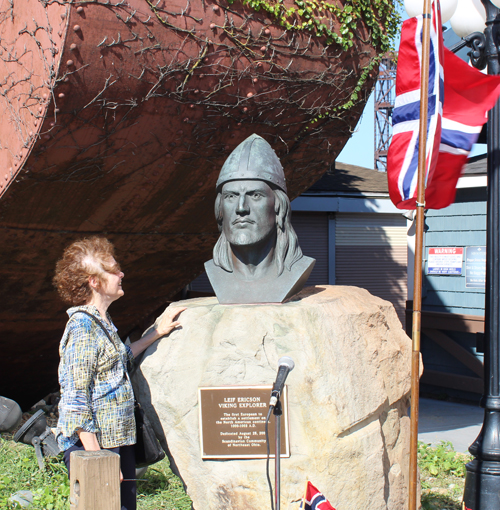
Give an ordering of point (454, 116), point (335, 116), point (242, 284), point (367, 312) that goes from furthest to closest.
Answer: point (335, 116)
point (454, 116)
point (242, 284)
point (367, 312)

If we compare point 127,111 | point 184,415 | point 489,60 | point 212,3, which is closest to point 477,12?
point 489,60

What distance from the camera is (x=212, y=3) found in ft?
16.1

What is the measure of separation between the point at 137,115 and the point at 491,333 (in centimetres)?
348

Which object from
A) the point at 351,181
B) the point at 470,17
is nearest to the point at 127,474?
the point at 470,17

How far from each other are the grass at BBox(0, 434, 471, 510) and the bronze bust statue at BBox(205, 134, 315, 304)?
1.96m

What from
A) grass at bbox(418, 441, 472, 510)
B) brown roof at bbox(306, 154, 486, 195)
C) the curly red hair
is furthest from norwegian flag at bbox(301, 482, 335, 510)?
brown roof at bbox(306, 154, 486, 195)

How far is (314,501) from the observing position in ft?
9.55

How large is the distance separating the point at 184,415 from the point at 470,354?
23.2 feet

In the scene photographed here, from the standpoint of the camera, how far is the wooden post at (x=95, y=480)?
246cm

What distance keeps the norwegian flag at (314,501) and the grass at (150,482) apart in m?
2.01

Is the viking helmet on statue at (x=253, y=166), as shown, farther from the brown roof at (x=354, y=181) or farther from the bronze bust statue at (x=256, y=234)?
the brown roof at (x=354, y=181)

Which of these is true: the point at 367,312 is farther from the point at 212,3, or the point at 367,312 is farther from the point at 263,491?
the point at 212,3

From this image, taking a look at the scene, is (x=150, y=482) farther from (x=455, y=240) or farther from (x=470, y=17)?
(x=455, y=240)

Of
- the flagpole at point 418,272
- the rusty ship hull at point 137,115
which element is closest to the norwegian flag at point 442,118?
the flagpole at point 418,272
